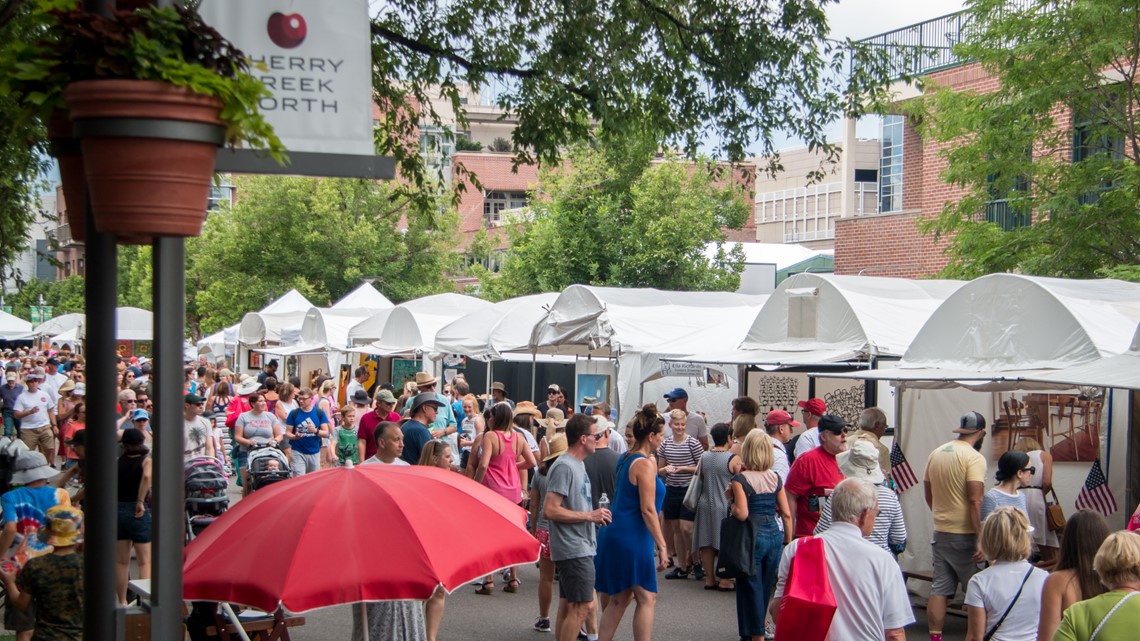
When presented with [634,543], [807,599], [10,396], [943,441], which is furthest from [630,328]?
[807,599]

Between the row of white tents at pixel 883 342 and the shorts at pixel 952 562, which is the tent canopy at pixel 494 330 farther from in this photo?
the shorts at pixel 952 562

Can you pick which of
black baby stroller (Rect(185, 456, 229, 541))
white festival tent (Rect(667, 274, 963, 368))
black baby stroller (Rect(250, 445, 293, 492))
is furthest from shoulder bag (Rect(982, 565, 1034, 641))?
white festival tent (Rect(667, 274, 963, 368))

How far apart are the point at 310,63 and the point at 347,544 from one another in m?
1.99

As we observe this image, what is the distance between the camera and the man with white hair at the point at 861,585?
5.61 metres

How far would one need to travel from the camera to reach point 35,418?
1969cm

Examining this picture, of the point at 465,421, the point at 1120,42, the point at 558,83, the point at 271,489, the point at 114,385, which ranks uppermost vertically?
the point at 1120,42

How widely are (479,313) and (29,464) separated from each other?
13.4m

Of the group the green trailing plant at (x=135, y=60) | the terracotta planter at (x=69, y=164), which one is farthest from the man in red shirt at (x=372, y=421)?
the green trailing plant at (x=135, y=60)

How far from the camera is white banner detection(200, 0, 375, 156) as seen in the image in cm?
359

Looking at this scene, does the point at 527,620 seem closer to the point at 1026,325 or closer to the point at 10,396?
the point at 1026,325

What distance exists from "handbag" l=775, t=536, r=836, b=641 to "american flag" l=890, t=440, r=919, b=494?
22.5ft

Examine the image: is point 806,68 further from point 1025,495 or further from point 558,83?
point 1025,495

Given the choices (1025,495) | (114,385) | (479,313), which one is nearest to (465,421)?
(479,313)

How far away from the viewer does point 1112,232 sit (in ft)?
53.2
